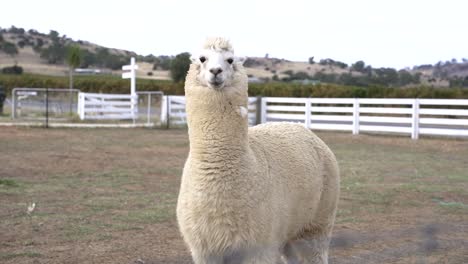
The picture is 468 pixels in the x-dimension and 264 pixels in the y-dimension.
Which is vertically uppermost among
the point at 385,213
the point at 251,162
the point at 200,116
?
the point at 200,116

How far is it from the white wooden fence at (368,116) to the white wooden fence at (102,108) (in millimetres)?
1869

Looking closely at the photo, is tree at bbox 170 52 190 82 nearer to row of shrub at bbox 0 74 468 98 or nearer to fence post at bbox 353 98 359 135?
row of shrub at bbox 0 74 468 98

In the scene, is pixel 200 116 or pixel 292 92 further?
pixel 292 92

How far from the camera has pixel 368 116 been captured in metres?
24.2

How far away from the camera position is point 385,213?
9.02m

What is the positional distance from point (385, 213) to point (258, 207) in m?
5.23

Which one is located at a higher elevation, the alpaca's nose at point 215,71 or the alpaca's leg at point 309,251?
the alpaca's nose at point 215,71

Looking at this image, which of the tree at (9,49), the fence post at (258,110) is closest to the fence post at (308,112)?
the fence post at (258,110)

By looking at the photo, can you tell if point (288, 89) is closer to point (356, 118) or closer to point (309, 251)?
point (356, 118)

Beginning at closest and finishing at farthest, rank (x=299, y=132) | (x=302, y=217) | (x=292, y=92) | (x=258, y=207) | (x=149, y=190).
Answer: (x=258, y=207)
(x=302, y=217)
(x=299, y=132)
(x=149, y=190)
(x=292, y=92)

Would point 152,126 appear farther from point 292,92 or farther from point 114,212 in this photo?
point 292,92

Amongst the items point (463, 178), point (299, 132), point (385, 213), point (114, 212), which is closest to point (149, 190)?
point (114, 212)

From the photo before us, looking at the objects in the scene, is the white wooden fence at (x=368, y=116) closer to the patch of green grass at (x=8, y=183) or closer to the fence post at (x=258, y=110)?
the fence post at (x=258, y=110)

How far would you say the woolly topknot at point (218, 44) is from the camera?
4.35 metres
